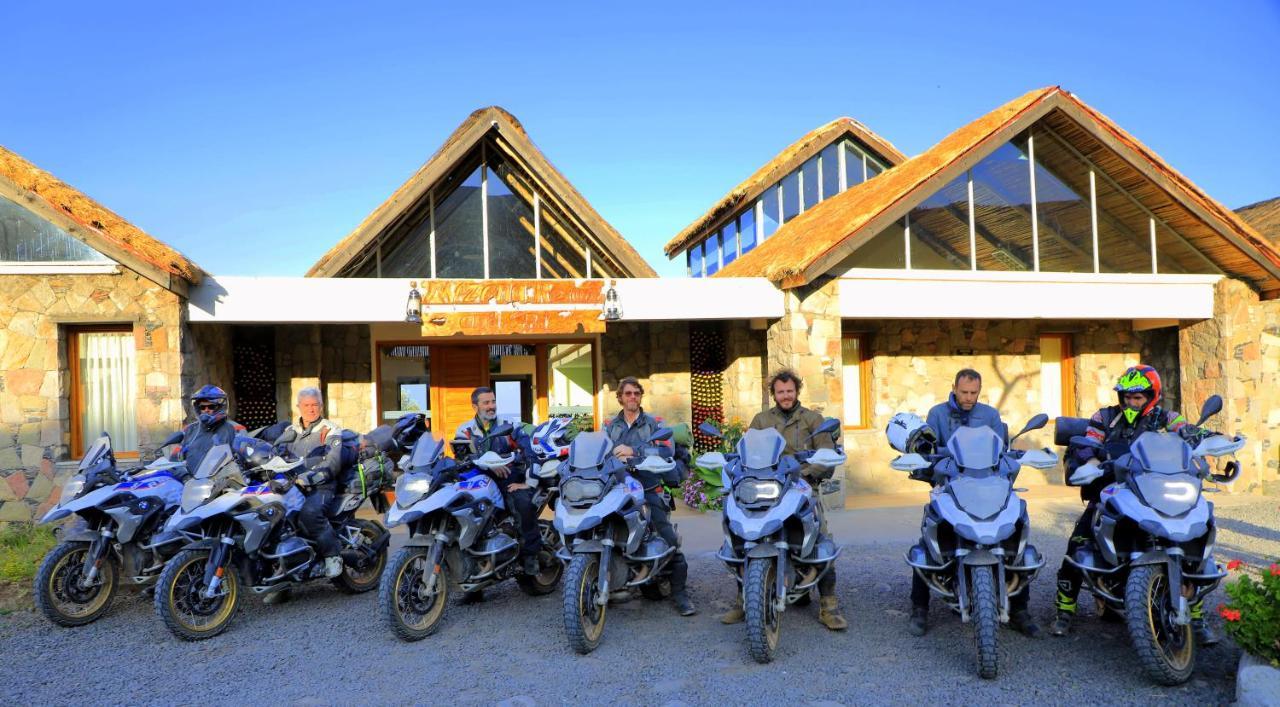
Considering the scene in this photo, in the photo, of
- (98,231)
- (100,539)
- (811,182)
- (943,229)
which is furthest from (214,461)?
(811,182)

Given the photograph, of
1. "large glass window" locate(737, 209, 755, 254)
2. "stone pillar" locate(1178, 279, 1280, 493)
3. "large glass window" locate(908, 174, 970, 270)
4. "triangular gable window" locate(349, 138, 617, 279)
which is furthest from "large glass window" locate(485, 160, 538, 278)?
"stone pillar" locate(1178, 279, 1280, 493)

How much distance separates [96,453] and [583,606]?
3.55 meters

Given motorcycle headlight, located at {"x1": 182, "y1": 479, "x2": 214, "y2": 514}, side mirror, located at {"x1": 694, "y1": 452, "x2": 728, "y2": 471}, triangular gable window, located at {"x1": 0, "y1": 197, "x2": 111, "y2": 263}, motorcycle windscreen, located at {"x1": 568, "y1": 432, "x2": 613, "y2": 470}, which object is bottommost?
motorcycle headlight, located at {"x1": 182, "y1": 479, "x2": 214, "y2": 514}

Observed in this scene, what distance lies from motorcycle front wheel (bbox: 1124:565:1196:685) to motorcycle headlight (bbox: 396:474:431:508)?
12.0ft

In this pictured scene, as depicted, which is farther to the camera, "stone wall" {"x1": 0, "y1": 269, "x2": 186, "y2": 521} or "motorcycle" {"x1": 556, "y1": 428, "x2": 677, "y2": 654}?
"stone wall" {"x1": 0, "y1": 269, "x2": 186, "y2": 521}

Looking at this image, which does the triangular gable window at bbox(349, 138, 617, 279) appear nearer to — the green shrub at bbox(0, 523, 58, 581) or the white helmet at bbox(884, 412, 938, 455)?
the green shrub at bbox(0, 523, 58, 581)

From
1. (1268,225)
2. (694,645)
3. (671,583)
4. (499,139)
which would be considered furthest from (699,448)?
(1268,225)

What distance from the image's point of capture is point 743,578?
13.9ft

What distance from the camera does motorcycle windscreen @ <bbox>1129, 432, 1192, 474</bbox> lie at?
148 inches

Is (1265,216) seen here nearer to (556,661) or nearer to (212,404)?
(556,661)

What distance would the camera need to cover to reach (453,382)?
34.6 ft

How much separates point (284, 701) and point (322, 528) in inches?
64.0

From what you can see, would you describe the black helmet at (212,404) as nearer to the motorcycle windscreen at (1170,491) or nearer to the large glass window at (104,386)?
the large glass window at (104,386)

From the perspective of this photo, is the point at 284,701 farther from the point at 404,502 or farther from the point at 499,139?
the point at 499,139
